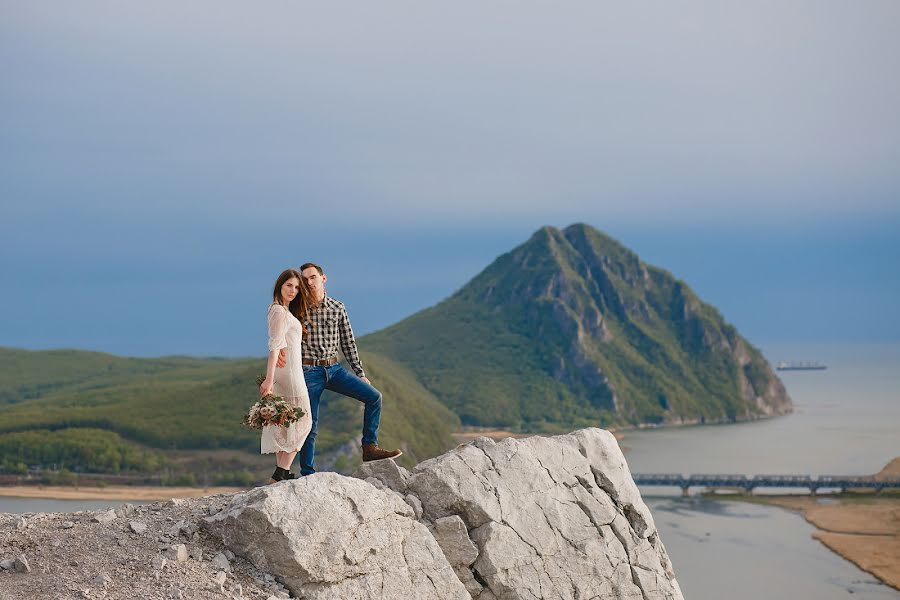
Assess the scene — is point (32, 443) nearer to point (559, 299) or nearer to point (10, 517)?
point (10, 517)

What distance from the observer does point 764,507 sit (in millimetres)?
72000

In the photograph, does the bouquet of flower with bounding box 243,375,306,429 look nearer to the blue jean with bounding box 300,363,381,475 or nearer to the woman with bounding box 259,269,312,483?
the woman with bounding box 259,269,312,483

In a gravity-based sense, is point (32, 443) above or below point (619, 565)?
below

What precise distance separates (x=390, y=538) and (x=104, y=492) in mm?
80609

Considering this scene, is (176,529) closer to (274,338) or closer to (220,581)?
(220,581)

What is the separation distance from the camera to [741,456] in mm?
105250

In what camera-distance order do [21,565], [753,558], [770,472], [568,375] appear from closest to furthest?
[21,565]
[753,558]
[770,472]
[568,375]

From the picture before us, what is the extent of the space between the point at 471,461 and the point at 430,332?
18536 cm

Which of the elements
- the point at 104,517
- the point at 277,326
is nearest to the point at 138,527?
the point at 104,517

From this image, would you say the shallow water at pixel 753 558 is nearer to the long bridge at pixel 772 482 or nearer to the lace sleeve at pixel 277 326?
the long bridge at pixel 772 482

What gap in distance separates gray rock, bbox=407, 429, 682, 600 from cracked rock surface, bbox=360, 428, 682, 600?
0.01 metres

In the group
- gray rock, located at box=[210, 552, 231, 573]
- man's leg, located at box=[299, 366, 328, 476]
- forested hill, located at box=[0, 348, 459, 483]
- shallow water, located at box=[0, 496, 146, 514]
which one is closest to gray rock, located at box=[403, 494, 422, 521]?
man's leg, located at box=[299, 366, 328, 476]

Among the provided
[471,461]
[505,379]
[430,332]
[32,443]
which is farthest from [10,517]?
[430,332]

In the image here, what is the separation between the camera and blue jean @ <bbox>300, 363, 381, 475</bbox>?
10836 millimetres
